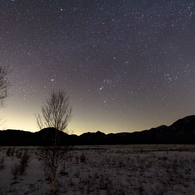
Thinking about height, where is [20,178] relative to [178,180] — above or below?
above

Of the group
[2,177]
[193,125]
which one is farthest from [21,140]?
[193,125]

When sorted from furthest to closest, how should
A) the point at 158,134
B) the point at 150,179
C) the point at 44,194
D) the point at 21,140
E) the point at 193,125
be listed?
1. the point at 158,134
2. the point at 193,125
3. the point at 21,140
4. the point at 150,179
5. the point at 44,194

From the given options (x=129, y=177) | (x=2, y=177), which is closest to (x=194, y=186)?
(x=129, y=177)

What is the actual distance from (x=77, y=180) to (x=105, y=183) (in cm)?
164

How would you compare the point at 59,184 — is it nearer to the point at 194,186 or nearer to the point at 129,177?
the point at 129,177

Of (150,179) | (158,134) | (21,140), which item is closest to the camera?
(150,179)

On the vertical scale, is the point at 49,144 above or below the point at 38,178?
above

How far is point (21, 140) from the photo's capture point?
119125mm

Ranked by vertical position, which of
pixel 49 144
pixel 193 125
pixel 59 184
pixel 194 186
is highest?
pixel 193 125

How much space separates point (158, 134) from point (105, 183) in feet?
532

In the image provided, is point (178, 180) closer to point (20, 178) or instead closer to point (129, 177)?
point (129, 177)

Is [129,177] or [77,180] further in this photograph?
[129,177]

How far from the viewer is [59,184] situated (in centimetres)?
734

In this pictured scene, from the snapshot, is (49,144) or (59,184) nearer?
(49,144)
